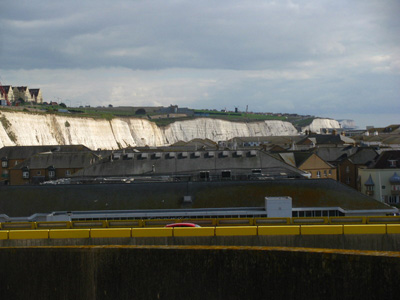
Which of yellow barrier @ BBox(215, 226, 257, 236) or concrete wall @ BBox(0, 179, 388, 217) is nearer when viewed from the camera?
yellow barrier @ BBox(215, 226, 257, 236)

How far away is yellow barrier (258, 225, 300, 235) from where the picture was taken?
840 inches

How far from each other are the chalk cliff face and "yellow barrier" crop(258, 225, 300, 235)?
277 ft

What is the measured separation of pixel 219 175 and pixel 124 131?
364ft

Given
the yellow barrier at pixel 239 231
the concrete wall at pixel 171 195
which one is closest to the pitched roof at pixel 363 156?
the concrete wall at pixel 171 195

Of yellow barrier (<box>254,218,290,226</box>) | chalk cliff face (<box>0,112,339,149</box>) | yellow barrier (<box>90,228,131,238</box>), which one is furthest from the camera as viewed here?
chalk cliff face (<box>0,112,339,149</box>)

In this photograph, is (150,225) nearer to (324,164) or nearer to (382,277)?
(382,277)

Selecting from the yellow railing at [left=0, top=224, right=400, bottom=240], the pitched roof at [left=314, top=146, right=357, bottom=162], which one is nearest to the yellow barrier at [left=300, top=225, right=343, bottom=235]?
the yellow railing at [left=0, top=224, right=400, bottom=240]

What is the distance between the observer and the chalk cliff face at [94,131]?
10756 centimetres

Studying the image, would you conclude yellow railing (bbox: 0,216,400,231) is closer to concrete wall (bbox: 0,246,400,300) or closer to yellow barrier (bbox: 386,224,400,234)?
yellow barrier (bbox: 386,224,400,234)

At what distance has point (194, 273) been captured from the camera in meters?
19.2

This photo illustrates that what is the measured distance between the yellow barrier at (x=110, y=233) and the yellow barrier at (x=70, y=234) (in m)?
0.30

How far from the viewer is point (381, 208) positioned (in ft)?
99.7

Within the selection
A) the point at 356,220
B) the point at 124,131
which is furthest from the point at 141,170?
the point at 124,131

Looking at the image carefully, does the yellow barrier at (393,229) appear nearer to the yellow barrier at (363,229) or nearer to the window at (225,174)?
the yellow barrier at (363,229)
